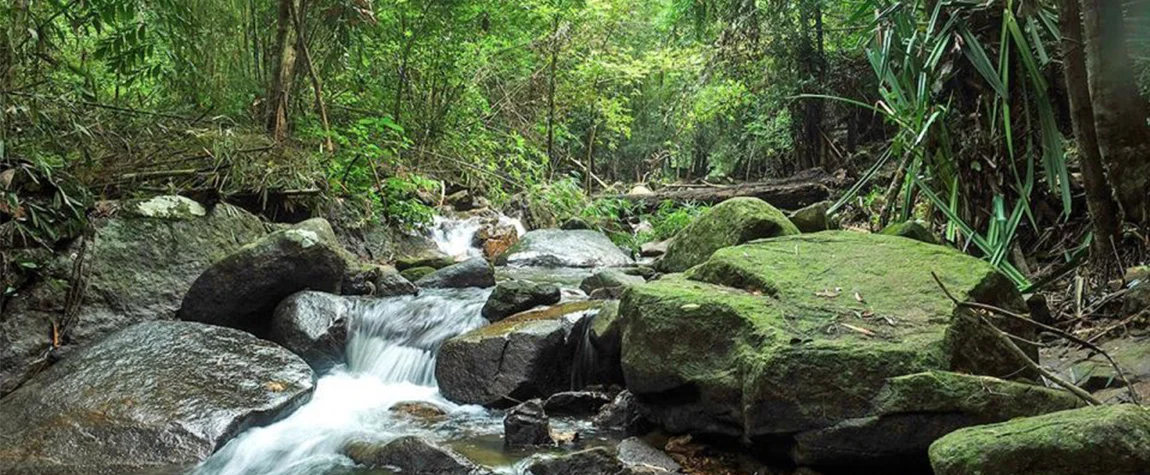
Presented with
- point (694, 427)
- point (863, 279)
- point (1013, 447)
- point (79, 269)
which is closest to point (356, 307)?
point (79, 269)

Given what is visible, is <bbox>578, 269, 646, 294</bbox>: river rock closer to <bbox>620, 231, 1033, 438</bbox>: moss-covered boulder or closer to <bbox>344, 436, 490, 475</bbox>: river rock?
<bbox>620, 231, 1033, 438</bbox>: moss-covered boulder

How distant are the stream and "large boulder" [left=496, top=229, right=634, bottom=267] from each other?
216 centimetres

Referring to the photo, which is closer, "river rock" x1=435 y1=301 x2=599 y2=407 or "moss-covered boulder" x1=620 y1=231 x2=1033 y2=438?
"moss-covered boulder" x1=620 y1=231 x2=1033 y2=438

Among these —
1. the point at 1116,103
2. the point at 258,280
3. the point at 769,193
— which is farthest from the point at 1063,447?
the point at 769,193

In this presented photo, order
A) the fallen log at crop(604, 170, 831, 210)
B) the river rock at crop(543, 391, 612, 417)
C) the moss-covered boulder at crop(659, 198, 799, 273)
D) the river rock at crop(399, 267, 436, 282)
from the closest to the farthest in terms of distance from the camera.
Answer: the river rock at crop(543, 391, 612, 417), the moss-covered boulder at crop(659, 198, 799, 273), the river rock at crop(399, 267, 436, 282), the fallen log at crop(604, 170, 831, 210)

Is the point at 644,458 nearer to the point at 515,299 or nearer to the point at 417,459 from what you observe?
the point at 417,459

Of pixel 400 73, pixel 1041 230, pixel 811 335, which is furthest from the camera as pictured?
pixel 400 73

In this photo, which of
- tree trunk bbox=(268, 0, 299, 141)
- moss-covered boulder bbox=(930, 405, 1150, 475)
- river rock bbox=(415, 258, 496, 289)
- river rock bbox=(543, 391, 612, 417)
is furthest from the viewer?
tree trunk bbox=(268, 0, 299, 141)

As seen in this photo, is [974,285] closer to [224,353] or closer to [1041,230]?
[1041,230]

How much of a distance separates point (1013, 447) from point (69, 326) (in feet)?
16.5

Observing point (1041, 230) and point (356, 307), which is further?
point (356, 307)

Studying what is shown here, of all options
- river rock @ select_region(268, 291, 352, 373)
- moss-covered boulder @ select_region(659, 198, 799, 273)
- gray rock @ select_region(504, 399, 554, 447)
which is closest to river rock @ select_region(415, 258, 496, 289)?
river rock @ select_region(268, 291, 352, 373)

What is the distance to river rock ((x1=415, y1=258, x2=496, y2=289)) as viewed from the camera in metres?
6.56

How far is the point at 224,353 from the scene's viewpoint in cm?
429
